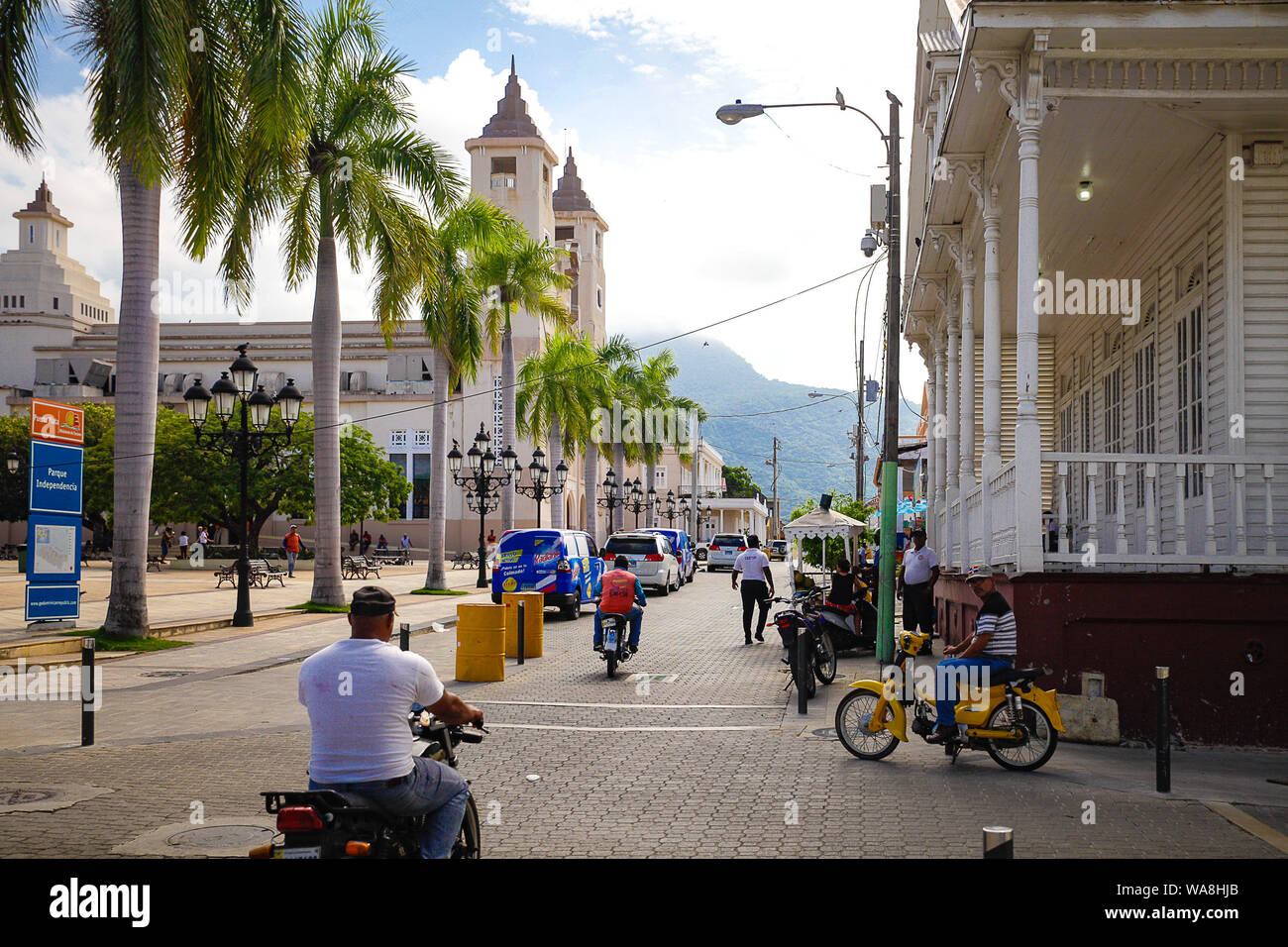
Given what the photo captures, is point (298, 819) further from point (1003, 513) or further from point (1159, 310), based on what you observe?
point (1159, 310)

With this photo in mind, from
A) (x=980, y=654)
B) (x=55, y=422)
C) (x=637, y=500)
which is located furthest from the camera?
(x=637, y=500)

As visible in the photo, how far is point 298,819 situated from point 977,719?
6576mm

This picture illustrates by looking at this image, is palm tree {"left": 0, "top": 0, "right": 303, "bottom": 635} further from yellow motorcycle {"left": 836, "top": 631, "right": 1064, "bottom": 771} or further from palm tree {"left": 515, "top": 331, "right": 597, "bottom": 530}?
palm tree {"left": 515, "top": 331, "right": 597, "bottom": 530}

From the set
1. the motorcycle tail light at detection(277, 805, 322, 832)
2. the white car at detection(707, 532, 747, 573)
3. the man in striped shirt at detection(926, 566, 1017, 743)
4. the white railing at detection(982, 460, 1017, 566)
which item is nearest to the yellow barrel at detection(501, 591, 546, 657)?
the white railing at detection(982, 460, 1017, 566)

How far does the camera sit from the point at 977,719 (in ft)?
A: 31.4

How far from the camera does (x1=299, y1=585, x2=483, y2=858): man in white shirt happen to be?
5039 mm

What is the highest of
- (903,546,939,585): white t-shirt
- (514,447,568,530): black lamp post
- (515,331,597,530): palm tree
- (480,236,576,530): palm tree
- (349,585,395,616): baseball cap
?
(480,236,576,530): palm tree

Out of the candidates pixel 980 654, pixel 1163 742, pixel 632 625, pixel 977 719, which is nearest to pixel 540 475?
pixel 632 625

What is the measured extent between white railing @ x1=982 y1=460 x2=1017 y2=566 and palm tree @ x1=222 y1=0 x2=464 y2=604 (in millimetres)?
15198

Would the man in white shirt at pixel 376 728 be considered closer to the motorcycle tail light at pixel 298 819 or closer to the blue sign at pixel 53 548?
the motorcycle tail light at pixel 298 819

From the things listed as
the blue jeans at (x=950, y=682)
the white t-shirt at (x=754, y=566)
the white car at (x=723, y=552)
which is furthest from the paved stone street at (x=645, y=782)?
the white car at (x=723, y=552)

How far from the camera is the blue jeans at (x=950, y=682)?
971 centimetres

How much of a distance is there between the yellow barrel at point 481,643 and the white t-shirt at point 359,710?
9.96 meters
